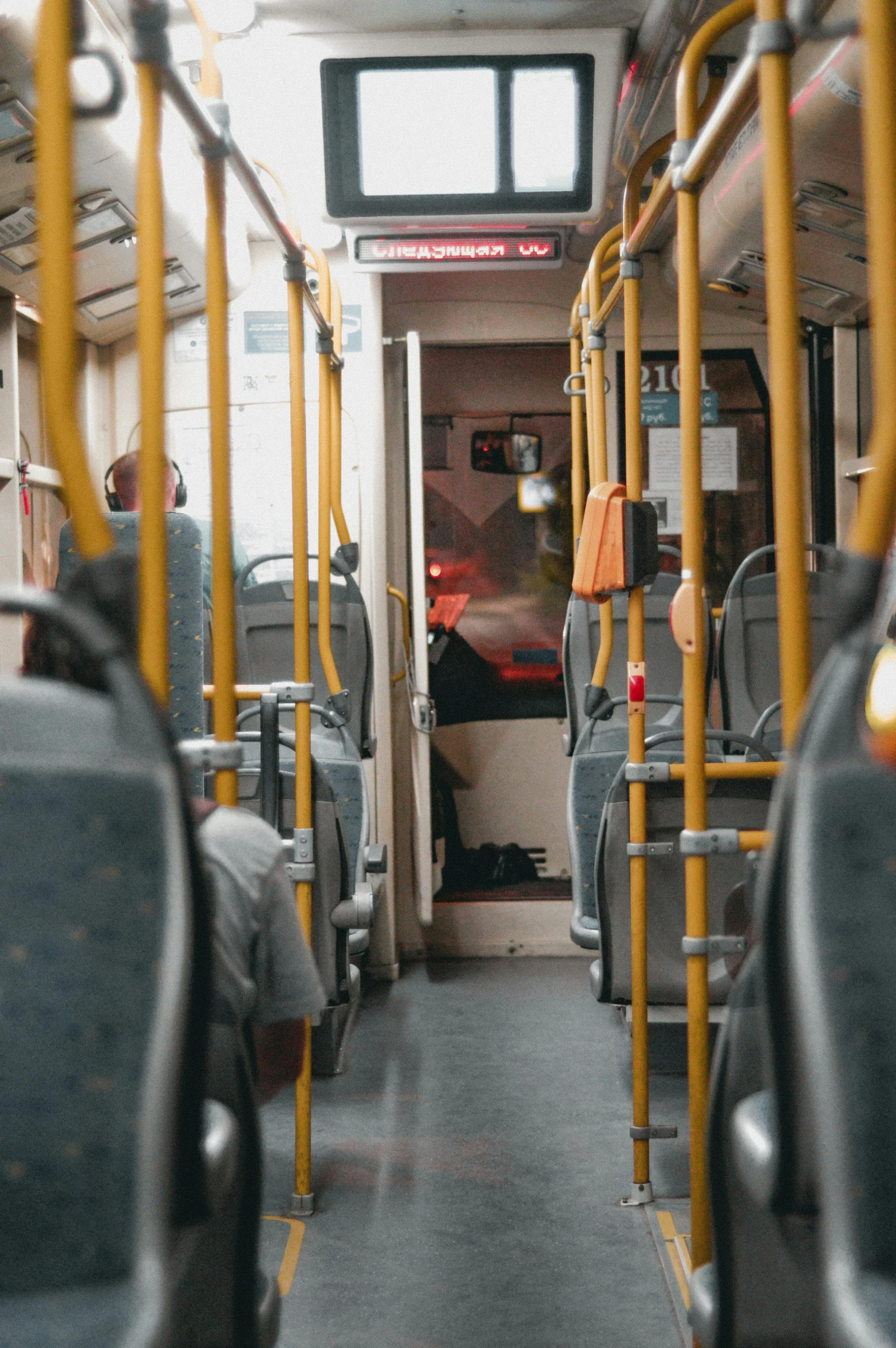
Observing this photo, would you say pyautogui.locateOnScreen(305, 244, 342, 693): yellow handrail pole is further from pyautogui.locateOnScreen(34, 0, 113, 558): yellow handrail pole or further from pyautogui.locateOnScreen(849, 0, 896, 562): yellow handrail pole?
pyautogui.locateOnScreen(849, 0, 896, 562): yellow handrail pole

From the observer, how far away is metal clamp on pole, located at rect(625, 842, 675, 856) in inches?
125

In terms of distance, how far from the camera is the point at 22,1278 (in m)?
1.15

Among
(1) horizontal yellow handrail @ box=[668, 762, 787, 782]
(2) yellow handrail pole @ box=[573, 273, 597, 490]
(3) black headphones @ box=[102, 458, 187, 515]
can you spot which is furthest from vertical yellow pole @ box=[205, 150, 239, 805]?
(2) yellow handrail pole @ box=[573, 273, 597, 490]

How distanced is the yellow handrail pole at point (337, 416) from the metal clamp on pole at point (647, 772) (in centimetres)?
168

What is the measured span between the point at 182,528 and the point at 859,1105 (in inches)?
65.6

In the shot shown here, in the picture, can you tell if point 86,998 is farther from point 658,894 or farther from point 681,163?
point 658,894

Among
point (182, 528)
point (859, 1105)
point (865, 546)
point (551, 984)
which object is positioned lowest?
point (551, 984)

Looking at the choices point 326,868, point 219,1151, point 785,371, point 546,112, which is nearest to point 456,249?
point 546,112

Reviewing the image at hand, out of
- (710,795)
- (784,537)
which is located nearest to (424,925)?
(710,795)

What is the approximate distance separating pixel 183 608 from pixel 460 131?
2357 millimetres

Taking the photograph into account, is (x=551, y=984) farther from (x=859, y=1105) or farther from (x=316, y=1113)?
(x=859, y=1105)

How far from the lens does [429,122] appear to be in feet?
12.8

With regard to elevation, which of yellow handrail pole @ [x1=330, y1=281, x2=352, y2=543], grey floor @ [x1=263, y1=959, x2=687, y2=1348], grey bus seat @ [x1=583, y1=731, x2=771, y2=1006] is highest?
yellow handrail pole @ [x1=330, y1=281, x2=352, y2=543]

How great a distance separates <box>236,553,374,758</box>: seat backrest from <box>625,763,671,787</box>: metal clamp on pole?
5.68ft
